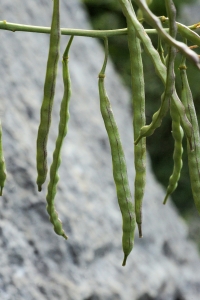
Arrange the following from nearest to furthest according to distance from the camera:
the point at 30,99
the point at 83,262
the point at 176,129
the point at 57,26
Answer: the point at 57,26 < the point at 176,129 < the point at 83,262 < the point at 30,99

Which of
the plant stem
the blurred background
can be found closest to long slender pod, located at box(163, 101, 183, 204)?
the plant stem

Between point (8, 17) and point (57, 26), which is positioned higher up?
point (57, 26)

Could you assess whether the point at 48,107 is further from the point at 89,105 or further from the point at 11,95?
the point at 89,105

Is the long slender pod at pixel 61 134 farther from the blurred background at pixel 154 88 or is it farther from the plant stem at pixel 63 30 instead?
the blurred background at pixel 154 88

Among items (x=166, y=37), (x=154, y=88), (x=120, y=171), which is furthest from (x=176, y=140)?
(x=154, y=88)

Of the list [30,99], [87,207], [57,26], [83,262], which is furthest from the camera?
[30,99]

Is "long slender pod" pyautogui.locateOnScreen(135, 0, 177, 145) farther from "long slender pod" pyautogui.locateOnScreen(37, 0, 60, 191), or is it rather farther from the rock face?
the rock face

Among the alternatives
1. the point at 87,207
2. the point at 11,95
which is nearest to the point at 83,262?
the point at 87,207

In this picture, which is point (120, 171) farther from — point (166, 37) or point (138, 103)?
point (166, 37)
